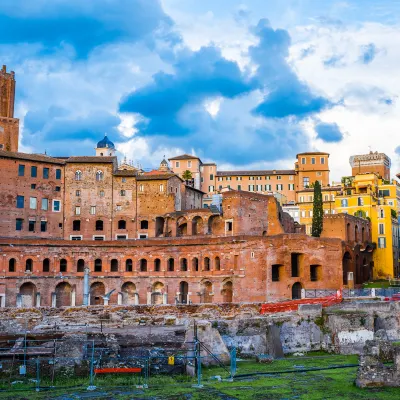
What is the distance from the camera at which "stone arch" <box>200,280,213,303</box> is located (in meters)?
55.8

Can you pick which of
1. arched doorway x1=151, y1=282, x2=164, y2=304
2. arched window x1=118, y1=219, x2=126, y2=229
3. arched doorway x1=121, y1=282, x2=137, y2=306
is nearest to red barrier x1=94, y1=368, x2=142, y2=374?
arched doorway x1=151, y1=282, x2=164, y2=304

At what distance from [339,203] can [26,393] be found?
53452 millimetres

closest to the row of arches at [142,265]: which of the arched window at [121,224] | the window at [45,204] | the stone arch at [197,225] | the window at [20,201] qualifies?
the stone arch at [197,225]

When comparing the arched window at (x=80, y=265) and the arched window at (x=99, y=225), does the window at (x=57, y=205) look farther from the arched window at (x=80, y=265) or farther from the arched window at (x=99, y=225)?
the arched window at (x=80, y=265)

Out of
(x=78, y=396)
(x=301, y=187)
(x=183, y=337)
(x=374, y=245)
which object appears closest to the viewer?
(x=78, y=396)

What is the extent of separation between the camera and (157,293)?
58.3 m

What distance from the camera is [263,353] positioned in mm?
28359

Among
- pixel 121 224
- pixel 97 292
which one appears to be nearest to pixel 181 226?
pixel 121 224

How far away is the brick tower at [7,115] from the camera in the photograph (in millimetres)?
68688

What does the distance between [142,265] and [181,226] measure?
23.8ft

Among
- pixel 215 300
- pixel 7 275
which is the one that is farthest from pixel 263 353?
pixel 7 275

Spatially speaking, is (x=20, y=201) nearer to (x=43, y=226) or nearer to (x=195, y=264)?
(x=43, y=226)

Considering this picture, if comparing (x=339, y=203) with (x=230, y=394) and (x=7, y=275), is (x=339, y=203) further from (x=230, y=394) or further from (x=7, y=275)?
(x=230, y=394)

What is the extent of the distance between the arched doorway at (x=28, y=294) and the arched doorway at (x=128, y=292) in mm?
8579
